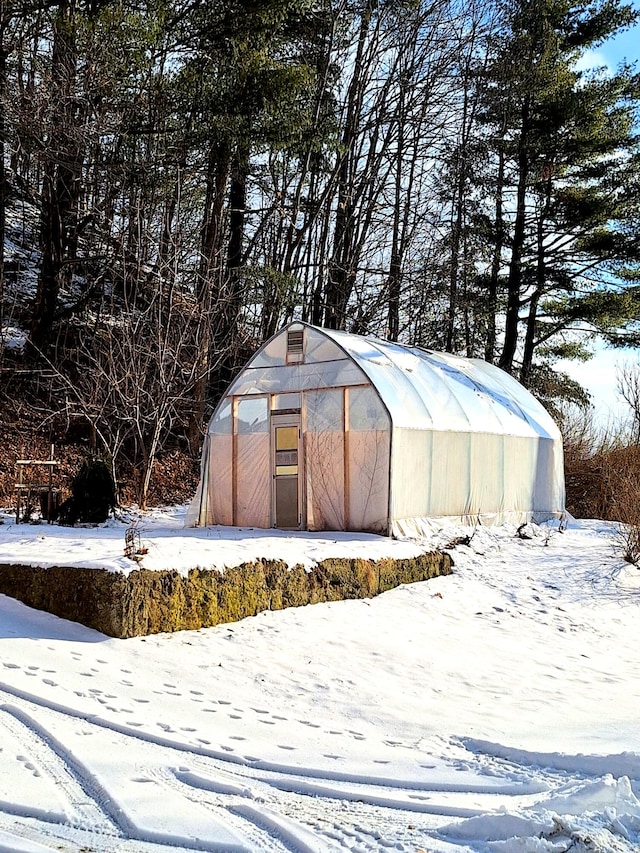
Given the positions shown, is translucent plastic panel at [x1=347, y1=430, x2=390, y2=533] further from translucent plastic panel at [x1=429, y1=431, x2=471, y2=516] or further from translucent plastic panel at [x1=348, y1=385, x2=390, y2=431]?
translucent plastic panel at [x1=429, y1=431, x2=471, y2=516]

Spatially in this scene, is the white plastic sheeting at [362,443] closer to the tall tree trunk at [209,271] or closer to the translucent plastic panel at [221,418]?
the translucent plastic panel at [221,418]

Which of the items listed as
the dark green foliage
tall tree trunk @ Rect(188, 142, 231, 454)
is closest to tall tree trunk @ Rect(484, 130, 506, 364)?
tall tree trunk @ Rect(188, 142, 231, 454)

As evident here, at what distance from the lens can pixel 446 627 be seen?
8664 mm

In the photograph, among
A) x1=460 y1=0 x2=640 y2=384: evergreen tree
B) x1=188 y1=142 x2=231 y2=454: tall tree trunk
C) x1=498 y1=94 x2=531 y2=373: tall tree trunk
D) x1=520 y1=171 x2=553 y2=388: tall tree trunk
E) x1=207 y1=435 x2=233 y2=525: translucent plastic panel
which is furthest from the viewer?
x1=498 y1=94 x2=531 y2=373: tall tree trunk

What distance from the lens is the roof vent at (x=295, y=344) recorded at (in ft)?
43.4

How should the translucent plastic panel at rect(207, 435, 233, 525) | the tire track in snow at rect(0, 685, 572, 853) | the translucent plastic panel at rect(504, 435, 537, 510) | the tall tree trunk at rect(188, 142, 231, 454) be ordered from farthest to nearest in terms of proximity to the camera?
the tall tree trunk at rect(188, 142, 231, 454)
the translucent plastic panel at rect(504, 435, 537, 510)
the translucent plastic panel at rect(207, 435, 233, 525)
the tire track in snow at rect(0, 685, 572, 853)

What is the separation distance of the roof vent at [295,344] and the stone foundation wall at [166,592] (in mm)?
4826

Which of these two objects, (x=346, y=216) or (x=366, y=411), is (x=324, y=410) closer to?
(x=366, y=411)

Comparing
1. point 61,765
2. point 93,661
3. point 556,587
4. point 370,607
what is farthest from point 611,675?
point 61,765

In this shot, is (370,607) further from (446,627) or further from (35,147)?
(35,147)

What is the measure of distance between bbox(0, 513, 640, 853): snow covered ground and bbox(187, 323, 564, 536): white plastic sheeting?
2.41 m

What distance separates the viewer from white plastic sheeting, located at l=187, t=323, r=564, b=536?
12.2 metres

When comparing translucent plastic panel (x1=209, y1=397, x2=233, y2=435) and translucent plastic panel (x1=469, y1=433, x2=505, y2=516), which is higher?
translucent plastic panel (x1=209, y1=397, x2=233, y2=435)

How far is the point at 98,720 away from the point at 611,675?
4682mm
